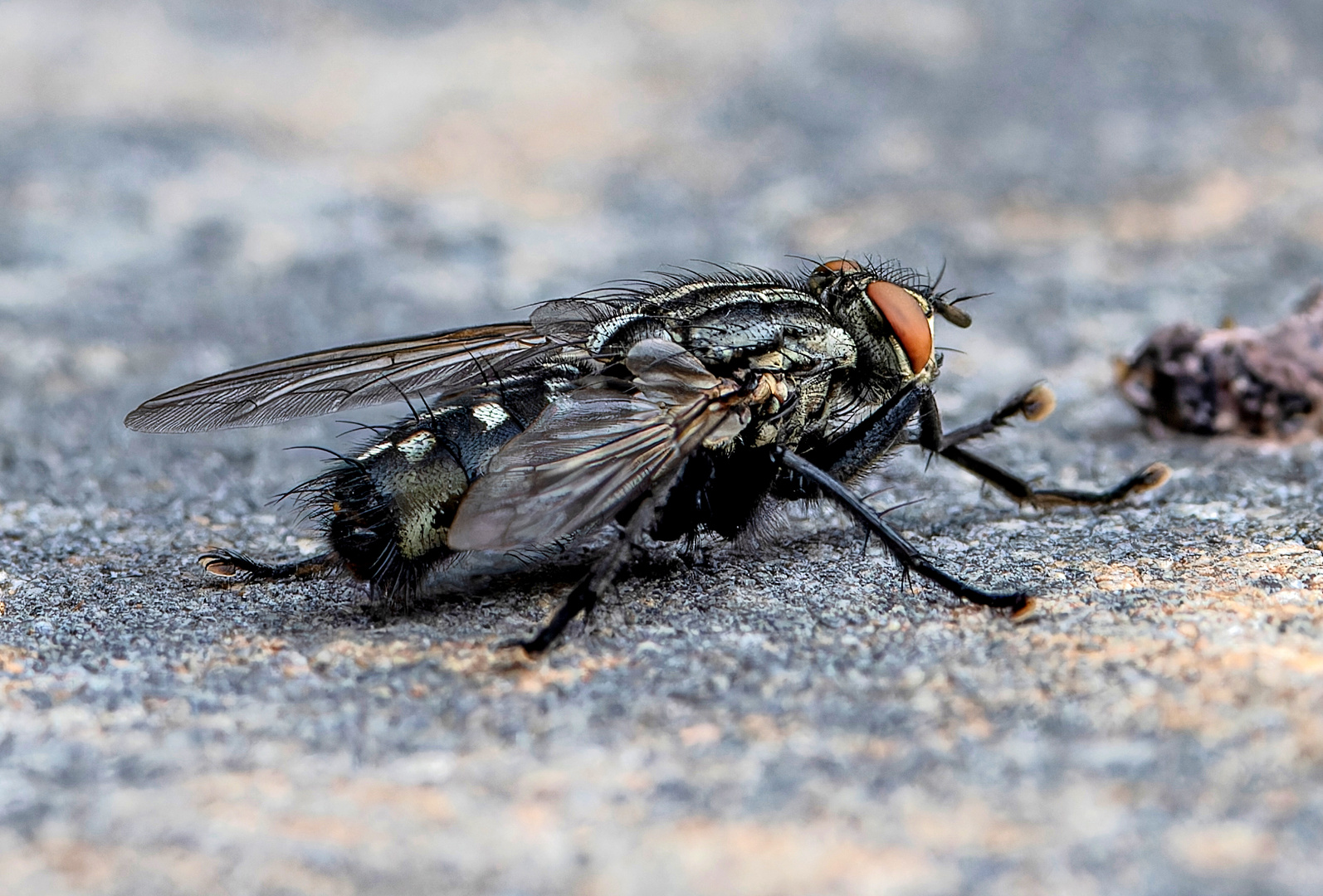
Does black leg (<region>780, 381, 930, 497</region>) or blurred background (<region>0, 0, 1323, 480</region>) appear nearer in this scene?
black leg (<region>780, 381, 930, 497</region>)

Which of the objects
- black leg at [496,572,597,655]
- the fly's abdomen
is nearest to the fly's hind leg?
the fly's abdomen

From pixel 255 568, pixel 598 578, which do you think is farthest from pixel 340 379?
pixel 598 578

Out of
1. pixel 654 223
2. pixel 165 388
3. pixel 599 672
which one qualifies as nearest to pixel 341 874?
pixel 599 672

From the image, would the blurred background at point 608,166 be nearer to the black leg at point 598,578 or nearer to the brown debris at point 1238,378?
the brown debris at point 1238,378

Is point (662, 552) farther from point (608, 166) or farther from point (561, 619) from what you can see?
point (608, 166)

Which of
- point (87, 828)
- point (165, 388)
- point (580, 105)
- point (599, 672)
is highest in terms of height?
point (580, 105)

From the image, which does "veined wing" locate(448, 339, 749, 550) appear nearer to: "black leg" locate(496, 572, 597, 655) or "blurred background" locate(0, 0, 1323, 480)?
"black leg" locate(496, 572, 597, 655)

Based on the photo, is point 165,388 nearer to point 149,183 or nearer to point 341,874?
point 149,183
